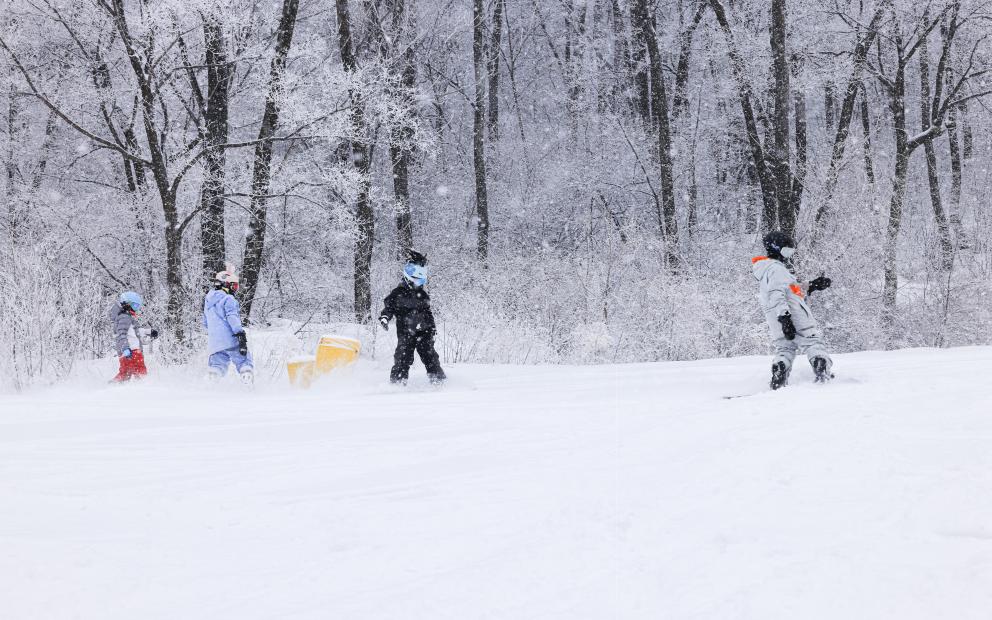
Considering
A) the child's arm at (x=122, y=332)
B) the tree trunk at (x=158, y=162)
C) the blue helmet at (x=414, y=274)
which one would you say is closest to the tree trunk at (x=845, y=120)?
the blue helmet at (x=414, y=274)

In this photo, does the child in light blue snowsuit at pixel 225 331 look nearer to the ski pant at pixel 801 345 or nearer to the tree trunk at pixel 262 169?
the tree trunk at pixel 262 169

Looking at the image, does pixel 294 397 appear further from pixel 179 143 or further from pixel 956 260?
pixel 956 260

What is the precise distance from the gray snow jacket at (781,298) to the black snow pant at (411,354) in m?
3.51

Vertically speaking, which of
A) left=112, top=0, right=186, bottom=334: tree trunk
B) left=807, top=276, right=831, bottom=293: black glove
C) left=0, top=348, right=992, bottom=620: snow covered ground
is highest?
left=112, top=0, right=186, bottom=334: tree trunk

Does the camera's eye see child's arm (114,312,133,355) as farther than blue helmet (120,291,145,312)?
No

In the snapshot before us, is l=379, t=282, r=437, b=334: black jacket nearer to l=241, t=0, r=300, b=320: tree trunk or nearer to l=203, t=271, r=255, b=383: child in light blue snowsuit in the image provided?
l=203, t=271, r=255, b=383: child in light blue snowsuit

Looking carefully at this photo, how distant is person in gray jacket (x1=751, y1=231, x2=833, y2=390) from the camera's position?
→ 6402 millimetres

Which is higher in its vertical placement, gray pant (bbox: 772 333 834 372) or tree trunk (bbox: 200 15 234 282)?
tree trunk (bbox: 200 15 234 282)

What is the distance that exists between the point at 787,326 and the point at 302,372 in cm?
516

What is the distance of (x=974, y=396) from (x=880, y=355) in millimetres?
3663

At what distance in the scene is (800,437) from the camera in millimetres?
4219

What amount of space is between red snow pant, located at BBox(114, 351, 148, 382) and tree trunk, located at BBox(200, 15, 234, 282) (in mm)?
3704

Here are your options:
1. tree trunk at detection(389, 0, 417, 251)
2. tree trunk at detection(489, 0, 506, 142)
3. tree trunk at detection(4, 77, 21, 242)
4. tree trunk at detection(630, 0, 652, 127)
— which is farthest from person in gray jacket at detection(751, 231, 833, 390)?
tree trunk at detection(489, 0, 506, 142)

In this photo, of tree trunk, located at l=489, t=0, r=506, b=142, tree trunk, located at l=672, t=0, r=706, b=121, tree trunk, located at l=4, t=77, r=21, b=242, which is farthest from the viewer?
tree trunk, located at l=489, t=0, r=506, b=142
